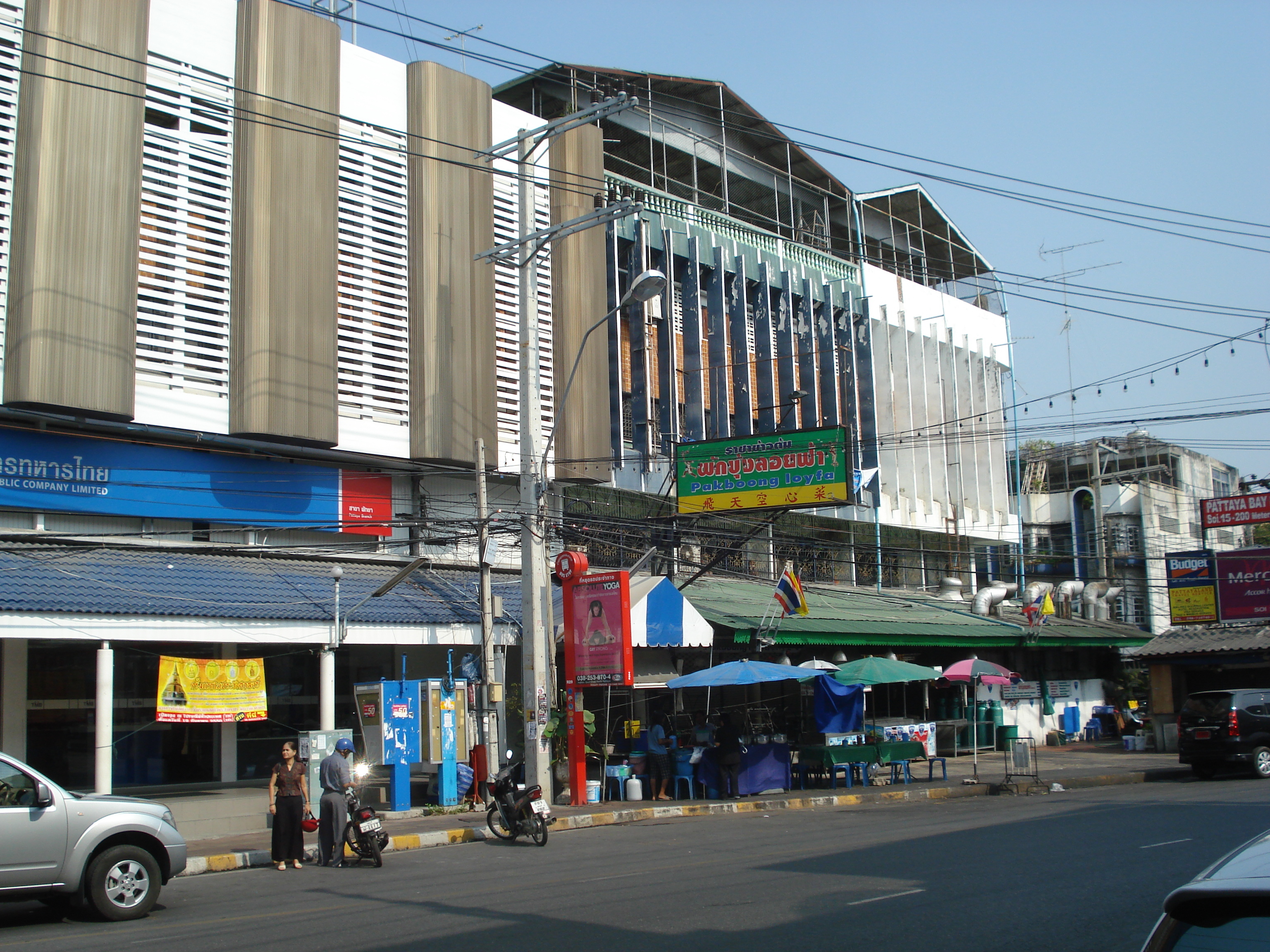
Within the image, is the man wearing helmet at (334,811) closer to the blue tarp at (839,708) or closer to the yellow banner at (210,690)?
the yellow banner at (210,690)

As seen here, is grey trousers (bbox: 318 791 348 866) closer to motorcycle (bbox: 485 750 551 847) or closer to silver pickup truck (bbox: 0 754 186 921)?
motorcycle (bbox: 485 750 551 847)

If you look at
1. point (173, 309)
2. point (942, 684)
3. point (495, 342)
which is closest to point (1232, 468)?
point (942, 684)

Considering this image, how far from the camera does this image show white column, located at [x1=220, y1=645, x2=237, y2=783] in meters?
21.1

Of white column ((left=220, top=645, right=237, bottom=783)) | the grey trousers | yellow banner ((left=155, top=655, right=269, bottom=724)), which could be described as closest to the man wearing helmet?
the grey trousers

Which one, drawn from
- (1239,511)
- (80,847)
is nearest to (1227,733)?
(1239,511)

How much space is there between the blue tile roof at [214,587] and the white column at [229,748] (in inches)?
66.8

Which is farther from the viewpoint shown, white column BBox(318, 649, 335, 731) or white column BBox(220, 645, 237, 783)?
white column BBox(220, 645, 237, 783)

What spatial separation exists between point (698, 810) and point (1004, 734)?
14.4 meters

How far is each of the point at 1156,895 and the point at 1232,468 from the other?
179ft

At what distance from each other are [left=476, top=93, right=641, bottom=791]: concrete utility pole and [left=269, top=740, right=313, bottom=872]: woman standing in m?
4.60

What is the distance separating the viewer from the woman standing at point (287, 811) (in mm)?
14617

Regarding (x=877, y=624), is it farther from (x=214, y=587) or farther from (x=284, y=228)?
(x=284, y=228)

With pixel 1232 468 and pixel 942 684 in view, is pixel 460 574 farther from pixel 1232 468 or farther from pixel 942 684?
pixel 1232 468

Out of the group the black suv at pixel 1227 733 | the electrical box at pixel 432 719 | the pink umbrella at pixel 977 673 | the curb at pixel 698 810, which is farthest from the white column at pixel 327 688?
the black suv at pixel 1227 733
